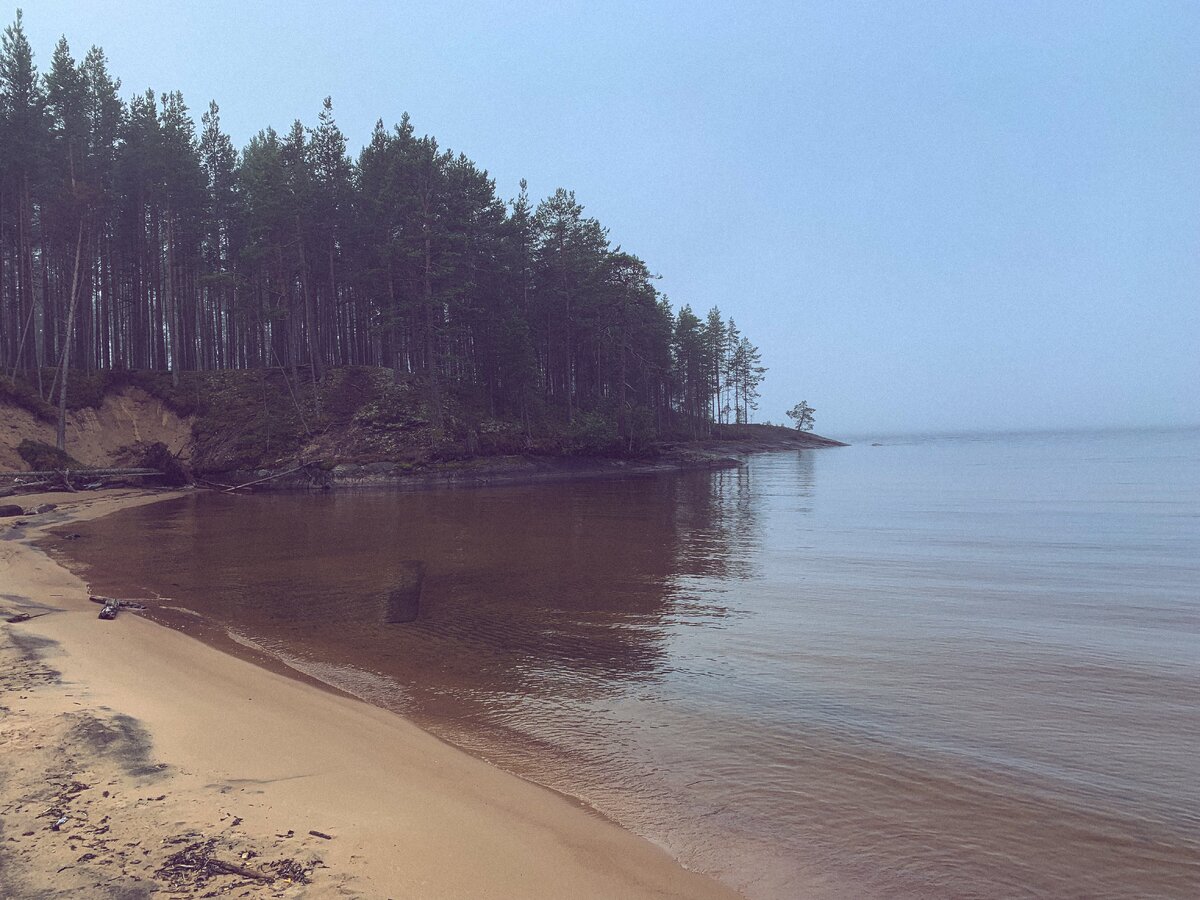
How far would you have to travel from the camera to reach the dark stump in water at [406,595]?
10.4m

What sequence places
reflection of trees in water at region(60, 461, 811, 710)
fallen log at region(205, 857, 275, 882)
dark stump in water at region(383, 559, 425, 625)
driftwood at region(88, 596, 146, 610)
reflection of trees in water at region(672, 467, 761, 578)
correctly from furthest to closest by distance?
reflection of trees in water at region(672, 467, 761, 578)
dark stump in water at region(383, 559, 425, 625)
driftwood at region(88, 596, 146, 610)
reflection of trees in water at region(60, 461, 811, 710)
fallen log at region(205, 857, 275, 882)

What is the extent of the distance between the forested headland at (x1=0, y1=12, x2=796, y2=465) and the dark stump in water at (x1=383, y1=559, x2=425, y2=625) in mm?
31779

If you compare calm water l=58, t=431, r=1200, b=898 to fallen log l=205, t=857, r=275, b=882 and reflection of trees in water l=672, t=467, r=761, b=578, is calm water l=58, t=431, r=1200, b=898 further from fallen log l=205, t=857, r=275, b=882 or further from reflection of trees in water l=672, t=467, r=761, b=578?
fallen log l=205, t=857, r=275, b=882

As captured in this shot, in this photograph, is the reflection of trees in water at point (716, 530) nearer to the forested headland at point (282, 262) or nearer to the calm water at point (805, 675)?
the calm water at point (805, 675)

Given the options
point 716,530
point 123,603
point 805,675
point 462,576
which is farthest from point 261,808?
point 716,530

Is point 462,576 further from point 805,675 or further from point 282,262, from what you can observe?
point 282,262

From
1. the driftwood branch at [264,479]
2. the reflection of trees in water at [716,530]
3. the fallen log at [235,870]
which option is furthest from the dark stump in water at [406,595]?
the driftwood branch at [264,479]

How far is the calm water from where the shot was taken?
4.31 meters

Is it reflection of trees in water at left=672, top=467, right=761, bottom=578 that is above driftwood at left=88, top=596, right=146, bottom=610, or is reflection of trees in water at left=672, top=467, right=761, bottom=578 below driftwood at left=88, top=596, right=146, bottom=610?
below

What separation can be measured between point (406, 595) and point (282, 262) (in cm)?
3976

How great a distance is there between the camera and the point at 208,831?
3662 mm

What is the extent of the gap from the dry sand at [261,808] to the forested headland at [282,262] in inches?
1498

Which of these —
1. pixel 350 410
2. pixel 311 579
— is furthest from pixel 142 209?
pixel 311 579

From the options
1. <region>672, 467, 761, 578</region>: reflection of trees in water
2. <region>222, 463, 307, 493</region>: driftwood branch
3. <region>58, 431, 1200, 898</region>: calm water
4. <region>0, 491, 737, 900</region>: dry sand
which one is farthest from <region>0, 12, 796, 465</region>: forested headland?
<region>0, 491, 737, 900</region>: dry sand
